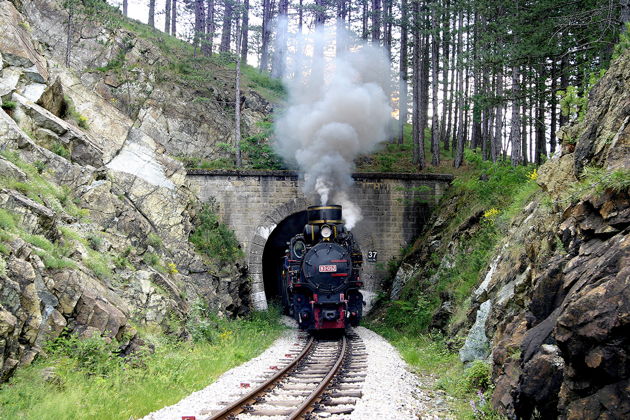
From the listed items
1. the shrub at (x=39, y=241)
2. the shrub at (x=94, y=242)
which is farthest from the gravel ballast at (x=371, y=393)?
the shrub at (x=94, y=242)

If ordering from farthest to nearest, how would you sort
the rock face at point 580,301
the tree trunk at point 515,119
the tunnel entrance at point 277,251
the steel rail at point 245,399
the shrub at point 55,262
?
the tunnel entrance at point 277,251, the tree trunk at point 515,119, the shrub at point 55,262, the steel rail at point 245,399, the rock face at point 580,301

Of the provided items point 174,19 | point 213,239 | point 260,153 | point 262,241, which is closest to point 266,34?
point 174,19

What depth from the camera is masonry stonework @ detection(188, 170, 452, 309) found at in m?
18.9

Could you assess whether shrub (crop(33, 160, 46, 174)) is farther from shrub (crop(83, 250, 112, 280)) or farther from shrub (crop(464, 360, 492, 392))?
shrub (crop(464, 360, 492, 392))

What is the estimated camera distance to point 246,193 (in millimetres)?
19156

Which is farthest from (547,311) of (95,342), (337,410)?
(95,342)

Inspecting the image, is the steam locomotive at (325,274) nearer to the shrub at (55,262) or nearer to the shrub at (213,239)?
the shrub at (213,239)

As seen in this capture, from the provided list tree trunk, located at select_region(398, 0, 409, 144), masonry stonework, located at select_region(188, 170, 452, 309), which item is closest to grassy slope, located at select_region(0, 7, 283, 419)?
masonry stonework, located at select_region(188, 170, 452, 309)

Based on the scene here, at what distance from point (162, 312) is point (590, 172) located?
8.17 meters

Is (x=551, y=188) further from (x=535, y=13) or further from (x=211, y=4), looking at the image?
(x=211, y=4)

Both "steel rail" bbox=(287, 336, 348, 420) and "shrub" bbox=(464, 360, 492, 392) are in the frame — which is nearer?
"steel rail" bbox=(287, 336, 348, 420)

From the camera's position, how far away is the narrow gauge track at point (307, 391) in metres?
6.31

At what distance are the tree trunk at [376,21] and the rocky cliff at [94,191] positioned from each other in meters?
8.03

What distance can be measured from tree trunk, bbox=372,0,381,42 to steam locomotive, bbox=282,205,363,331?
46.4ft
